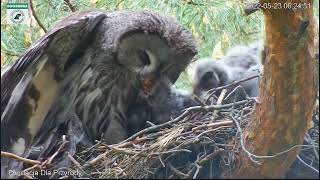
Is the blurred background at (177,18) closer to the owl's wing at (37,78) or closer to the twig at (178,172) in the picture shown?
the owl's wing at (37,78)

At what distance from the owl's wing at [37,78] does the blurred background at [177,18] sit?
1.05 feet

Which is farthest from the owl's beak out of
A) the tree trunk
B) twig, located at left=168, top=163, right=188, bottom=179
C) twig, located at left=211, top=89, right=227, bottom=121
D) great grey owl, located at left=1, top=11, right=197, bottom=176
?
the tree trunk

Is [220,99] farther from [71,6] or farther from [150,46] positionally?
[71,6]

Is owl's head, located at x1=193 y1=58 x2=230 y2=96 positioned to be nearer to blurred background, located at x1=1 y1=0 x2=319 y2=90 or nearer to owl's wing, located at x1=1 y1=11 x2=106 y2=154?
blurred background, located at x1=1 y1=0 x2=319 y2=90

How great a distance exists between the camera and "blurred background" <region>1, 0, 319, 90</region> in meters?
2.40

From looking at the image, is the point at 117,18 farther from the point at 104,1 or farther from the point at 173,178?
the point at 173,178

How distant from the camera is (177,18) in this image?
2.41 m

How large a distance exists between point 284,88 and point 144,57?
0.76 metres

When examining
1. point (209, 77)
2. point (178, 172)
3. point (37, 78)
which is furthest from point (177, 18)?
point (178, 172)

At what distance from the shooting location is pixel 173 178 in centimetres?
172

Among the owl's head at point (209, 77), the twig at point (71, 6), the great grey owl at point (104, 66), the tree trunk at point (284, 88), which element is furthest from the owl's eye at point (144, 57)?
the tree trunk at point (284, 88)

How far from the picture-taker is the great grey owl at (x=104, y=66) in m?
2.04

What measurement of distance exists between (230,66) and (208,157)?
0.92 metres

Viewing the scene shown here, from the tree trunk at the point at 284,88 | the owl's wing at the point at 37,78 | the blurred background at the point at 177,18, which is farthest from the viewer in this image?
the blurred background at the point at 177,18
